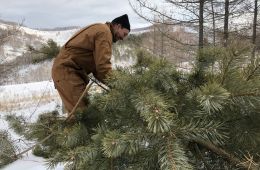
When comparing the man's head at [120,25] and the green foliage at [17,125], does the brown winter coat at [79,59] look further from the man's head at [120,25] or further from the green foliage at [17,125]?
the green foliage at [17,125]

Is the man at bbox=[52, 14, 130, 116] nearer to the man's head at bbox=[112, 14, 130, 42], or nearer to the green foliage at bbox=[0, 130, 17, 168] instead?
the man's head at bbox=[112, 14, 130, 42]

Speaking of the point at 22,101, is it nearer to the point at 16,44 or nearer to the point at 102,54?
the point at 16,44

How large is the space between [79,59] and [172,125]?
2197 millimetres

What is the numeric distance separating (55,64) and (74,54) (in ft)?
0.66

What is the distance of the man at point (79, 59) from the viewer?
375 centimetres

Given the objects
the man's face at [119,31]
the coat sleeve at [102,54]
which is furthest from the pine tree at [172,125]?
the man's face at [119,31]

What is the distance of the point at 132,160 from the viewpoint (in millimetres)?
2041

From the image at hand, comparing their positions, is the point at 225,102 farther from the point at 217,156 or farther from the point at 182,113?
the point at 217,156

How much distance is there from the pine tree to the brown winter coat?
4.99 ft

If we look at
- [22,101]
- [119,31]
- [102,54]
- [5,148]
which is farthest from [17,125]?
[22,101]

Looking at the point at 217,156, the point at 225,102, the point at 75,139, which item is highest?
the point at 225,102

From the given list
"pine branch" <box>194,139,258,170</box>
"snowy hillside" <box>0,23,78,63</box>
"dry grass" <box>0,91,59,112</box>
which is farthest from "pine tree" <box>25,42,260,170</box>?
"dry grass" <box>0,91,59,112</box>

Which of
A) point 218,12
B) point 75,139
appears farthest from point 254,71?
point 218,12

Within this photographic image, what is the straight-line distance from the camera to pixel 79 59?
3844 millimetres
